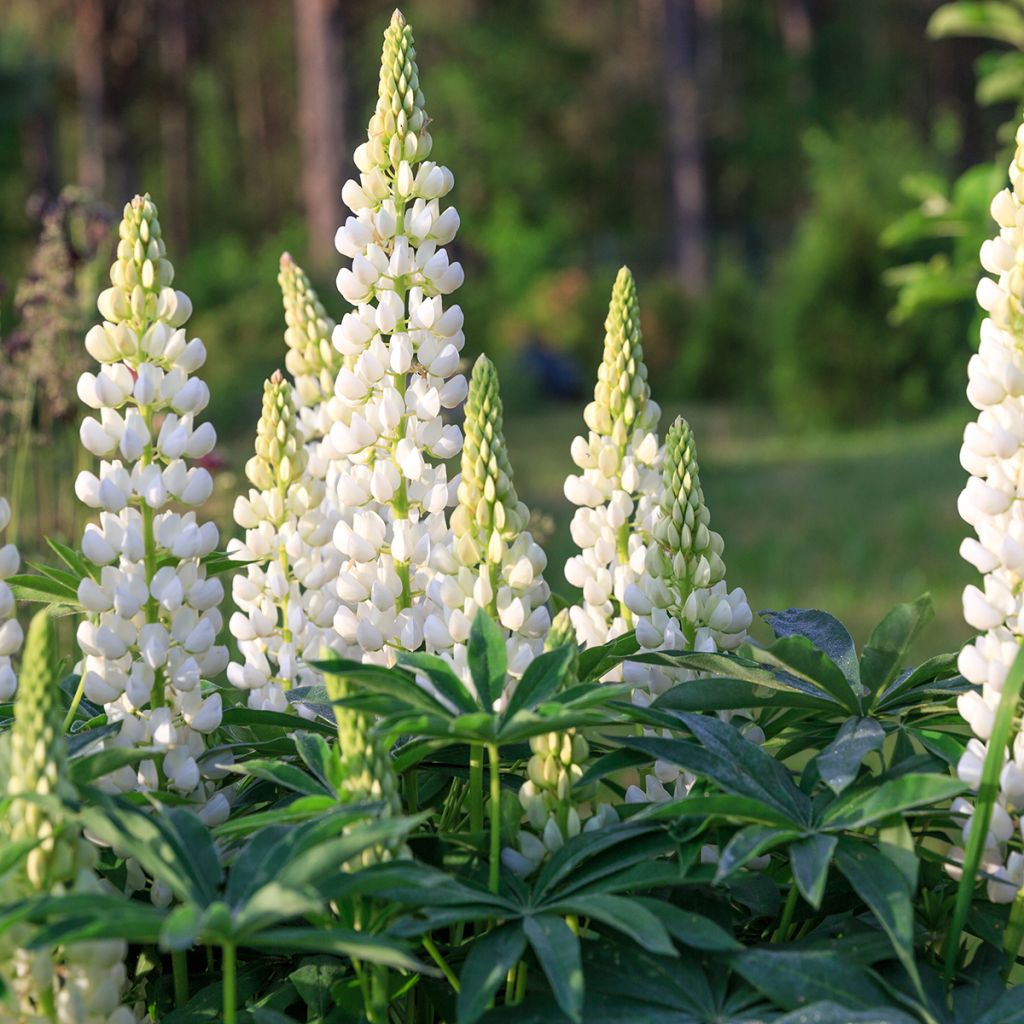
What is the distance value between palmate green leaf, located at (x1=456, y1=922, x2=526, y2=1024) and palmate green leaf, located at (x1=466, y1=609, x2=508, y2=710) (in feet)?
0.57

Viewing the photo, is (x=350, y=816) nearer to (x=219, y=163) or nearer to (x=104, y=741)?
(x=104, y=741)

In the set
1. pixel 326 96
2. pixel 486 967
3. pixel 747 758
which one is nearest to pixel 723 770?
pixel 747 758

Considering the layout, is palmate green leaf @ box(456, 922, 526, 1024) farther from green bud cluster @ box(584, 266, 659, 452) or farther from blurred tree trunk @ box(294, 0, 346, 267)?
blurred tree trunk @ box(294, 0, 346, 267)

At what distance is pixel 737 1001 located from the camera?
0.99 metres

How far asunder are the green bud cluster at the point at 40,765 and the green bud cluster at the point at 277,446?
47 centimetres

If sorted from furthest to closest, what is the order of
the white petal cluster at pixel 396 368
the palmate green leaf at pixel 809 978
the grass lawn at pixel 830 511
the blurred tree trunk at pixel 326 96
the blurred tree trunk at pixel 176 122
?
the blurred tree trunk at pixel 176 122
the blurred tree trunk at pixel 326 96
the grass lawn at pixel 830 511
the white petal cluster at pixel 396 368
the palmate green leaf at pixel 809 978

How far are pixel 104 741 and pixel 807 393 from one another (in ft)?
37.4

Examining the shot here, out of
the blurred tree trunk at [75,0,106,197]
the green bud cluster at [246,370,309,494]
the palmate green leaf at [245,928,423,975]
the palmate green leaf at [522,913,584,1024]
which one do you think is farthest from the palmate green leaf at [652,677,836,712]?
the blurred tree trunk at [75,0,106,197]

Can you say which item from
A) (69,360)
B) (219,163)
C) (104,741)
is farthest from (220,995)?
(219,163)

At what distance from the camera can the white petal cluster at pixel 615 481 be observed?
4.45 feet

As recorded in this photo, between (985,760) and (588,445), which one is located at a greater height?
(588,445)

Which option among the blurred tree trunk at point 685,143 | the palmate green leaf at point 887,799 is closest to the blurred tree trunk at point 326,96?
the blurred tree trunk at point 685,143

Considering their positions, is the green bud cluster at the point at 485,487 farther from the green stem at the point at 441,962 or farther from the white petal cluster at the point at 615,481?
the green stem at the point at 441,962

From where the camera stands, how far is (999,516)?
3.70ft
